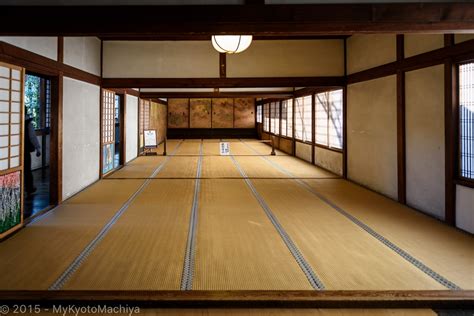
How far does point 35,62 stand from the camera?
12.8 feet

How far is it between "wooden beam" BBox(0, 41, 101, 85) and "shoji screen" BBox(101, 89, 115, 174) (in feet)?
5.21

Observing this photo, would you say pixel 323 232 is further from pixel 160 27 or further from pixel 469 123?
pixel 160 27

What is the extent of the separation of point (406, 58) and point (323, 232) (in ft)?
8.42

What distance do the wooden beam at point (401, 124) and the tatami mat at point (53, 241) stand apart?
364 centimetres

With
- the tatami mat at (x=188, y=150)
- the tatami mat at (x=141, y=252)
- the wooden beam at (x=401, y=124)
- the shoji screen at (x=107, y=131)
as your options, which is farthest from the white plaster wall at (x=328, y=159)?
the shoji screen at (x=107, y=131)

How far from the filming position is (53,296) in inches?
84.7

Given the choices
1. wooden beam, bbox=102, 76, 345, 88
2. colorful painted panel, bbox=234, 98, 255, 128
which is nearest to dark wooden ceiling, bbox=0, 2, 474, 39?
wooden beam, bbox=102, 76, 345, 88

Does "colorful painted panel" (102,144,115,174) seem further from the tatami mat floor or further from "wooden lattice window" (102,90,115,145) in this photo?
the tatami mat floor

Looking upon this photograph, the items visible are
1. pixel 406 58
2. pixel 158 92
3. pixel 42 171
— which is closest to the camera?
pixel 406 58

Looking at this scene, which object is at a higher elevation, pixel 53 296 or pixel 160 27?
pixel 160 27

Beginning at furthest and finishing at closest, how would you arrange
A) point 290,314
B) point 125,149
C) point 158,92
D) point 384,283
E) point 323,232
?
point 158,92
point 125,149
point 323,232
point 384,283
point 290,314

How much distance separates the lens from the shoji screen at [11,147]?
3.32 metres

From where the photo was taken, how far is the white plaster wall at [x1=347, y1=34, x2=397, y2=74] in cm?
498

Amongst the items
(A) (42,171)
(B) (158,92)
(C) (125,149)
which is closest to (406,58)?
(C) (125,149)
